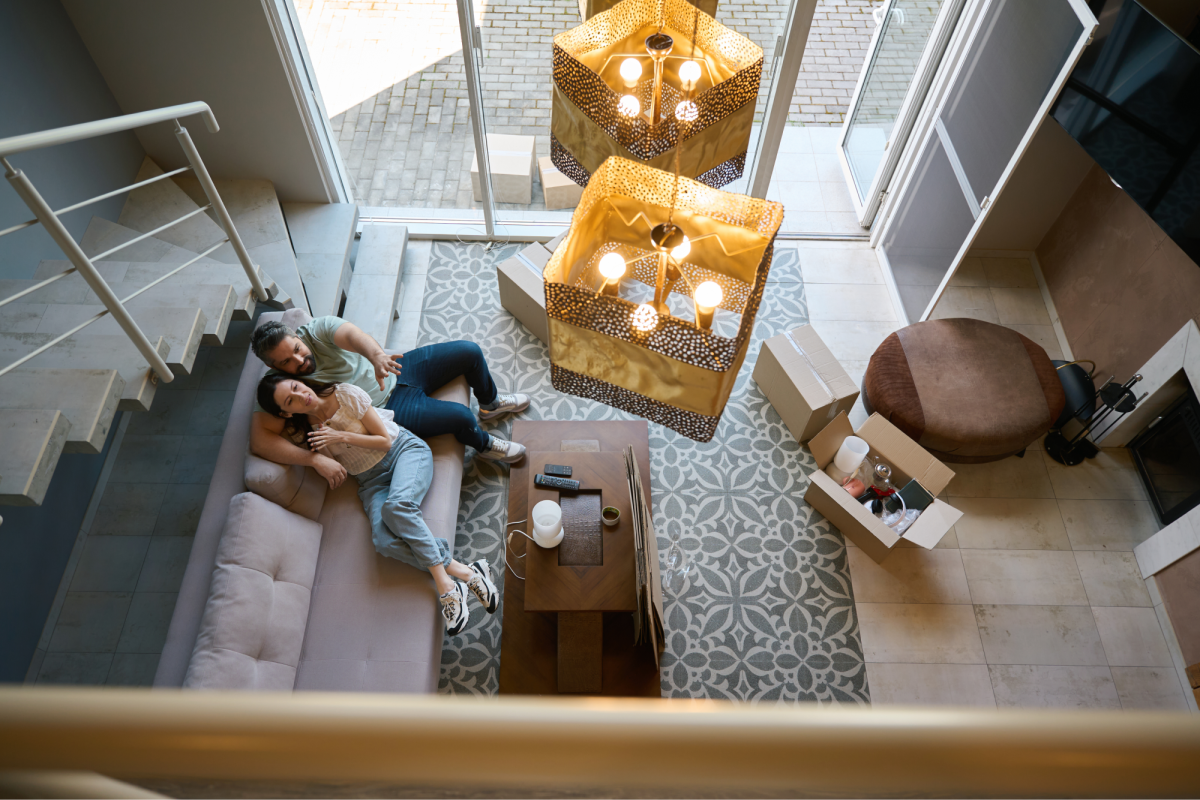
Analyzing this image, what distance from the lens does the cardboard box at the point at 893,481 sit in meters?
3.08

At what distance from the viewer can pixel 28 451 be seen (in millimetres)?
2137

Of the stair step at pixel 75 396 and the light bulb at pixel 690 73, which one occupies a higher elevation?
the light bulb at pixel 690 73

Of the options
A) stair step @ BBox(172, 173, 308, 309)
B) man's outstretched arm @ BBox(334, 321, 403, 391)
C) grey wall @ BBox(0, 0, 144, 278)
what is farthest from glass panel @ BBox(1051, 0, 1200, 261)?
grey wall @ BBox(0, 0, 144, 278)

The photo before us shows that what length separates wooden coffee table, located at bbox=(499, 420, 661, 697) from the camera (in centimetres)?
279

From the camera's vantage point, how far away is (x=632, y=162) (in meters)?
1.65

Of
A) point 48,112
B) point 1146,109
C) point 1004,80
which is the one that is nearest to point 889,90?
point 1004,80

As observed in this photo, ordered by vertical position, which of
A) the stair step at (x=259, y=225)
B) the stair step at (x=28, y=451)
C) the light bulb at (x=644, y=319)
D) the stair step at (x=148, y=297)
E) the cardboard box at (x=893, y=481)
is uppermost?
the light bulb at (x=644, y=319)

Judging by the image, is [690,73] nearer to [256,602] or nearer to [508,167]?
[256,602]

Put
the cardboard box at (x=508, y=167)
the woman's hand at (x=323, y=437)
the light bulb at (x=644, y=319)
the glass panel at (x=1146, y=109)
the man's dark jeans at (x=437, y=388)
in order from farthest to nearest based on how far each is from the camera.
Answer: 1. the cardboard box at (x=508, y=167)
2. the man's dark jeans at (x=437, y=388)
3. the woman's hand at (x=323, y=437)
4. the glass panel at (x=1146, y=109)
5. the light bulb at (x=644, y=319)

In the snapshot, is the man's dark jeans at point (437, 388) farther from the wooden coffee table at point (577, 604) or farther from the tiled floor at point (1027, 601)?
the tiled floor at point (1027, 601)

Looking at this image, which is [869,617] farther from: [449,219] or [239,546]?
[449,219]

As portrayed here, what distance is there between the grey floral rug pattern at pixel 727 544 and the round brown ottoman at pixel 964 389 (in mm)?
578

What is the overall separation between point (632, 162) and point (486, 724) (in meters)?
1.52

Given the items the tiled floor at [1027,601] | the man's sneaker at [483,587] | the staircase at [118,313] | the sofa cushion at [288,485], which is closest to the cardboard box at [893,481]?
the tiled floor at [1027,601]
